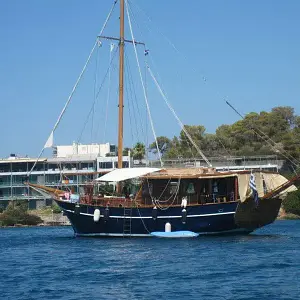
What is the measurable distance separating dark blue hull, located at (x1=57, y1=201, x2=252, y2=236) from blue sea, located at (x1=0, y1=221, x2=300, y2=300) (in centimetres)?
188

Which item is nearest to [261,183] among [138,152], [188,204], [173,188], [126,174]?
[188,204]

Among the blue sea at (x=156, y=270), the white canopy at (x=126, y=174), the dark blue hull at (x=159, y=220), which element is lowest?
the blue sea at (x=156, y=270)

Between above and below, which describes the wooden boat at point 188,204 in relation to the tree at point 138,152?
below

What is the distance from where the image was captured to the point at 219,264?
96.0 feet

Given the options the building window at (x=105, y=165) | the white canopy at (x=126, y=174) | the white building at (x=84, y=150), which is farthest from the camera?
the white building at (x=84, y=150)

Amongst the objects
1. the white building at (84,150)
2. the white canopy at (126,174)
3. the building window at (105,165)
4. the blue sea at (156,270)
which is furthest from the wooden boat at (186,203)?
the white building at (84,150)

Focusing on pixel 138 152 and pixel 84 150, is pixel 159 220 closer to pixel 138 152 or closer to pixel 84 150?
pixel 138 152

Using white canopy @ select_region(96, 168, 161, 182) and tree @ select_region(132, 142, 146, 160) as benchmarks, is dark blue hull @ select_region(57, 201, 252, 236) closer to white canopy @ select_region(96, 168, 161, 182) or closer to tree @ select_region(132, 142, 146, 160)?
white canopy @ select_region(96, 168, 161, 182)

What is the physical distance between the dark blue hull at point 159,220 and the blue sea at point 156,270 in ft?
6.18

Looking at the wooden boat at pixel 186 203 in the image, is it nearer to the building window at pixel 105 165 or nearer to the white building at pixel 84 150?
the building window at pixel 105 165

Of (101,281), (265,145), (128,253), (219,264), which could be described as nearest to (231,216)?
(128,253)

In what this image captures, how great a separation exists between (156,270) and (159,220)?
15.3 meters

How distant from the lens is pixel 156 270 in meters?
27.9

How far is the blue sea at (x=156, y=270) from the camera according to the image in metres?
23.1
